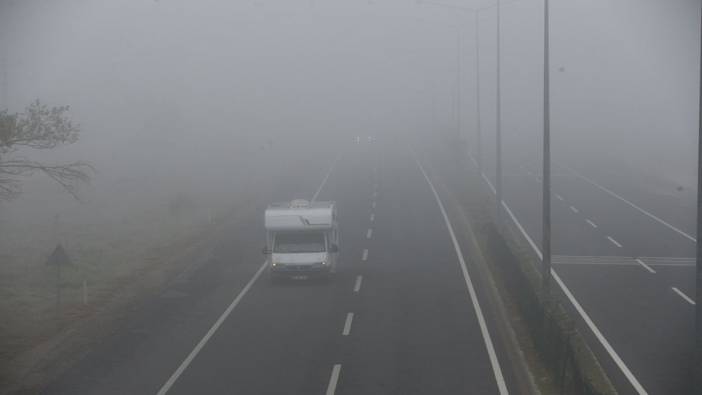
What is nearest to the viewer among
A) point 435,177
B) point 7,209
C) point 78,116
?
point 7,209

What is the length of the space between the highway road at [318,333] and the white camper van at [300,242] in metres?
0.59

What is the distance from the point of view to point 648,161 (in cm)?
8194

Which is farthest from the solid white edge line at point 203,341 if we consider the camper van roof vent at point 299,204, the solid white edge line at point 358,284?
the solid white edge line at point 358,284

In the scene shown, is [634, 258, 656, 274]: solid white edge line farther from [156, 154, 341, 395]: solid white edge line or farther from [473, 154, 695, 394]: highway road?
[156, 154, 341, 395]: solid white edge line

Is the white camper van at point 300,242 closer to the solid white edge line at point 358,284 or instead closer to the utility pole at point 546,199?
the solid white edge line at point 358,284

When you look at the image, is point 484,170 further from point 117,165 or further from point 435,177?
point 117,165

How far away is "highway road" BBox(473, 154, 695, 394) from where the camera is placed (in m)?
19.0

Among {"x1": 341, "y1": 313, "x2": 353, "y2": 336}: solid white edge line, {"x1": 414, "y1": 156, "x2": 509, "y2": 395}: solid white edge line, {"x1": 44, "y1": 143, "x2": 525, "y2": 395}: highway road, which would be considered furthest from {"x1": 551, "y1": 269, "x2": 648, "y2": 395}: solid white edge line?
{"x1": 341, "y1": 313, "x2": 353, "y2": 336}: solid white edge line

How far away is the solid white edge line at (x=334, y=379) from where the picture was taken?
52.8 ft

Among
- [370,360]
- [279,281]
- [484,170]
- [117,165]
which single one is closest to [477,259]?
[279,281]

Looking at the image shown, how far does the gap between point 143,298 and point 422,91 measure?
141 meters

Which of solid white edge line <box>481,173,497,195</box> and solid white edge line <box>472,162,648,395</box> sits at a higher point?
solid white edge line <box>481,173,497,195</box>

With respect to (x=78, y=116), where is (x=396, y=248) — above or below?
below

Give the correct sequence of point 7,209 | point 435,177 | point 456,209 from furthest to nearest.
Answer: point 435,177 → point 7,209 → point 456,209
